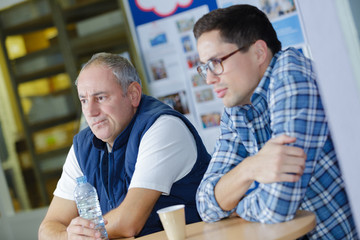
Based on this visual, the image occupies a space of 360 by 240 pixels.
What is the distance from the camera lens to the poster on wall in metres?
3.47

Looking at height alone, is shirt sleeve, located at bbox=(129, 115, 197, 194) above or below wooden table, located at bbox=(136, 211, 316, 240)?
above

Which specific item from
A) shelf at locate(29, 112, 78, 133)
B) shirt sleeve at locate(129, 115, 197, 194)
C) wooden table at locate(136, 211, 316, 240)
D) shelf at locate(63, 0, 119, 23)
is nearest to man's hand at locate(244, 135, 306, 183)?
wooden table at locate(136, 211, 316, 240)

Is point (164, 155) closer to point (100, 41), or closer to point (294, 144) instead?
point (294, 144)

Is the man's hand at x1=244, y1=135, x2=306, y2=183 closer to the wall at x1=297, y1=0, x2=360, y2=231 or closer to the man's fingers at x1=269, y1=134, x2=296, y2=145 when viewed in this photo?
the man's fingers at x1=269, y1=134, x2=296, y2=145

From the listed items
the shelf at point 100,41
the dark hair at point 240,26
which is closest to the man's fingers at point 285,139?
the dark hair at point 240,26

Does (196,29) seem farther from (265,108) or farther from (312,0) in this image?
(312,0)

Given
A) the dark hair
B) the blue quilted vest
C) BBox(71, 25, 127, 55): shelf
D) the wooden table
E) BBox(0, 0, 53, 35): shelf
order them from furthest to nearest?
BBox(0, 0, 53, 35): shelf → BBox(71, 25, 127, 55): shelf → the blue quilted vest → the dark hair → the wooden table

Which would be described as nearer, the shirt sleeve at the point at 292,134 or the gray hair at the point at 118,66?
the shirt sleeve at the point at 292,134

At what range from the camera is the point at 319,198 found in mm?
1298

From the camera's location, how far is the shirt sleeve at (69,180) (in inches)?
79.7

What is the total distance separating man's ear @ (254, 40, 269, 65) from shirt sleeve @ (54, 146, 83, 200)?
3.20 feet

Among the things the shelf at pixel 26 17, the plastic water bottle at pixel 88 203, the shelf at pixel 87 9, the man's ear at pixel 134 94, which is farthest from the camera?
the shelf at pixel 26 17

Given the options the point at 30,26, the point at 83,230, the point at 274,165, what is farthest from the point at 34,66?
the point at 274,165

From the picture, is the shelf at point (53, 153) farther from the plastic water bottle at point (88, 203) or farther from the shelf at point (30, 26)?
the plastic water bottle at point (88, 203)
